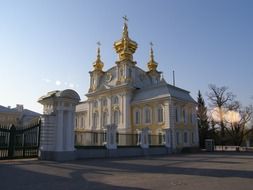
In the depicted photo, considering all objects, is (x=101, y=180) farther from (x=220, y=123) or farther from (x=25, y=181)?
(x=220, y=123)

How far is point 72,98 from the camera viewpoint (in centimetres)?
1772

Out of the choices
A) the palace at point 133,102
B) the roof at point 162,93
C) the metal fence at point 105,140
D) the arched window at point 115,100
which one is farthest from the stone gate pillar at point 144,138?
the arched window at point 115,100

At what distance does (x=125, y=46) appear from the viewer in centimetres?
4494

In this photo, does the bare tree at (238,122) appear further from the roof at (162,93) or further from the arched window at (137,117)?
the arched window at (137,117)

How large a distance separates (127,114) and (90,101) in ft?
31.6

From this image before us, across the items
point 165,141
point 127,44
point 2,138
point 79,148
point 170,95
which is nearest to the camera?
point 2,138

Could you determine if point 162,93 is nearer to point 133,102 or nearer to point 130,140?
point 133,102

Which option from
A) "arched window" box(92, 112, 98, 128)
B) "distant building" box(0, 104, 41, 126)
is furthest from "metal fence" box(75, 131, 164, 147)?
→ "distant building" box(0, 104, 41, 126)

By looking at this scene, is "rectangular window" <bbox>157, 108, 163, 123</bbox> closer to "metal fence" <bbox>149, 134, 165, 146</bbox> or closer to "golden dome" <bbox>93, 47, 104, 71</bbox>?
"metal fence" <bbox>149, 134, 165, 146</bbox>

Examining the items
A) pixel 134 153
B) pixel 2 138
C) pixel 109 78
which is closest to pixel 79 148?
pixel 2 138

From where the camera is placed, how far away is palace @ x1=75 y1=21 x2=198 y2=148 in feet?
119

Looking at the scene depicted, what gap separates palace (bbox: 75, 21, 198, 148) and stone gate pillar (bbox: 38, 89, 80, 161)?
15389 millimetres

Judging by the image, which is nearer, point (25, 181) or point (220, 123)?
point (25, 181)

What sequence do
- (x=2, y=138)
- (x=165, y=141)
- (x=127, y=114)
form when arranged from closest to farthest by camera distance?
(x=2, y=138), (x=165, y=141), (x=127, y=114)
